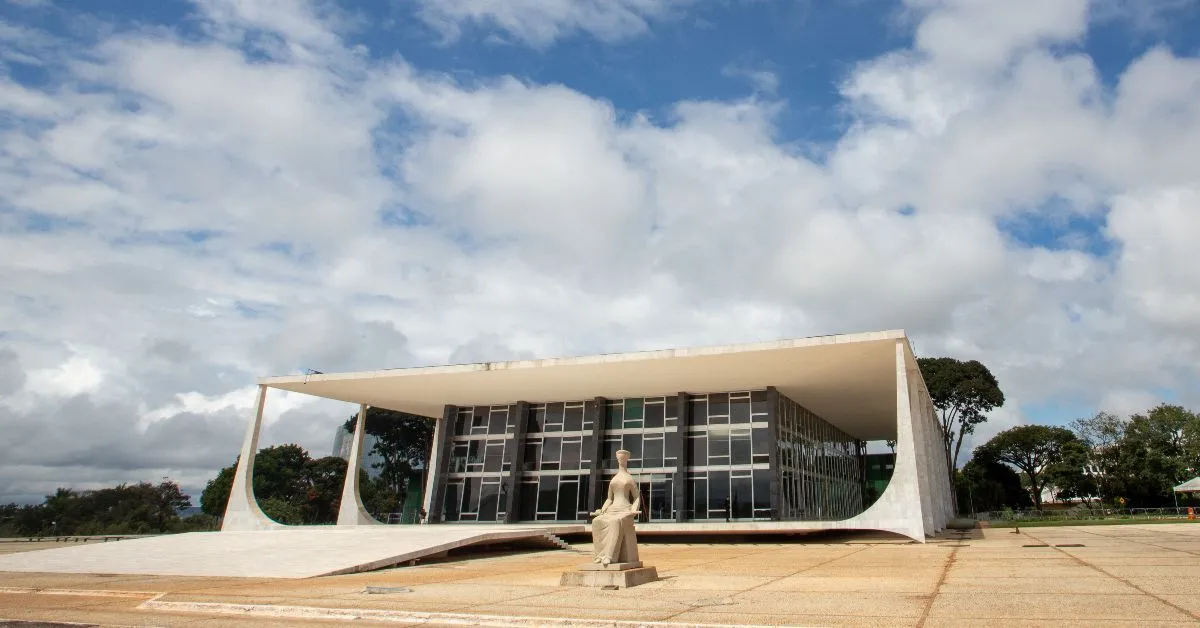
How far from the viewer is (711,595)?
9.03 metres

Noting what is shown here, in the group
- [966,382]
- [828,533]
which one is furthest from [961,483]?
[828,533]

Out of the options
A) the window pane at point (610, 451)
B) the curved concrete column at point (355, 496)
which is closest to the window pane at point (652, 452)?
the window pane at point (610, 451)

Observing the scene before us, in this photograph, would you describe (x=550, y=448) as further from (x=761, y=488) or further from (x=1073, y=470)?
(x=1073, y=470)

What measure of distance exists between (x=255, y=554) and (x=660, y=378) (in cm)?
1517

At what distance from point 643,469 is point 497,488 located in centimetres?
759

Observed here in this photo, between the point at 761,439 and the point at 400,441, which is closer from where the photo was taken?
the point at 761,439

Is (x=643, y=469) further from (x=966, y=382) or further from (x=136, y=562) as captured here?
(x=966, y=382)

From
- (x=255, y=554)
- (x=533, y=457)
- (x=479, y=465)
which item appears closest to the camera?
(x=255, y=554)

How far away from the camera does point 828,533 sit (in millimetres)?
27156

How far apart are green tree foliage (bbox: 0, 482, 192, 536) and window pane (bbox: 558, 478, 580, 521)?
35439 mm

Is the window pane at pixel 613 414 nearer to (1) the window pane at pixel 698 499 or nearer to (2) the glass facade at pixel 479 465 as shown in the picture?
(1) the window pane at pixel 698 499

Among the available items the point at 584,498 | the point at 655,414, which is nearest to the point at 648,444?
the point at 655,414

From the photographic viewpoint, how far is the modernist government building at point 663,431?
23766mm

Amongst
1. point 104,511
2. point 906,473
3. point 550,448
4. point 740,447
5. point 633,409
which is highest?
point 633,409
